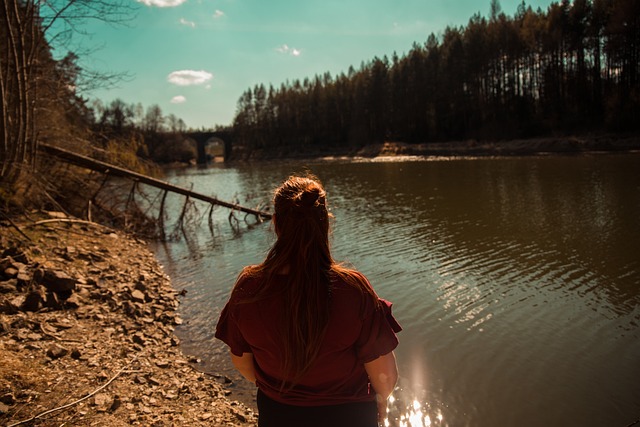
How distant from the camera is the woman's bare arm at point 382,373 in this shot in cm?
208

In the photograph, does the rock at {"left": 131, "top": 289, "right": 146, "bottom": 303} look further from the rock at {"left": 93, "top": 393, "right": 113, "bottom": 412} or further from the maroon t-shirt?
the maroon t-shirt

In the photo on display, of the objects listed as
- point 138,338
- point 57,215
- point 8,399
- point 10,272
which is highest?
point 57,215

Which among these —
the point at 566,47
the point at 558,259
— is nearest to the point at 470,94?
the point at 566,47

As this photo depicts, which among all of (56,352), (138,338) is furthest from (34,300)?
(56,352)

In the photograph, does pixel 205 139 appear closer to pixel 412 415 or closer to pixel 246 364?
pixel 412 415

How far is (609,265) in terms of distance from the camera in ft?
36.0

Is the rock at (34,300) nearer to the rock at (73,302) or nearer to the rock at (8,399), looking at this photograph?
the rock at (73,302)

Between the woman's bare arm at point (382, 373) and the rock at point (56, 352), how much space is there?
483cm

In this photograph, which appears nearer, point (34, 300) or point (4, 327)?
point (4, 327)

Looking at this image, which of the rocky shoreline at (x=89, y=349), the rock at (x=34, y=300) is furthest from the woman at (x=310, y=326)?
the rock at (x=34, y=300)

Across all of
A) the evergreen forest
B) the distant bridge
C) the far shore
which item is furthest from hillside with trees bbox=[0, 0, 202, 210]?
the distant bridge

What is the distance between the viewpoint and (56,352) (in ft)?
17.6

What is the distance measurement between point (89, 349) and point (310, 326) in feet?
17.3

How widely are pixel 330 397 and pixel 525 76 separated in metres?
74.0
